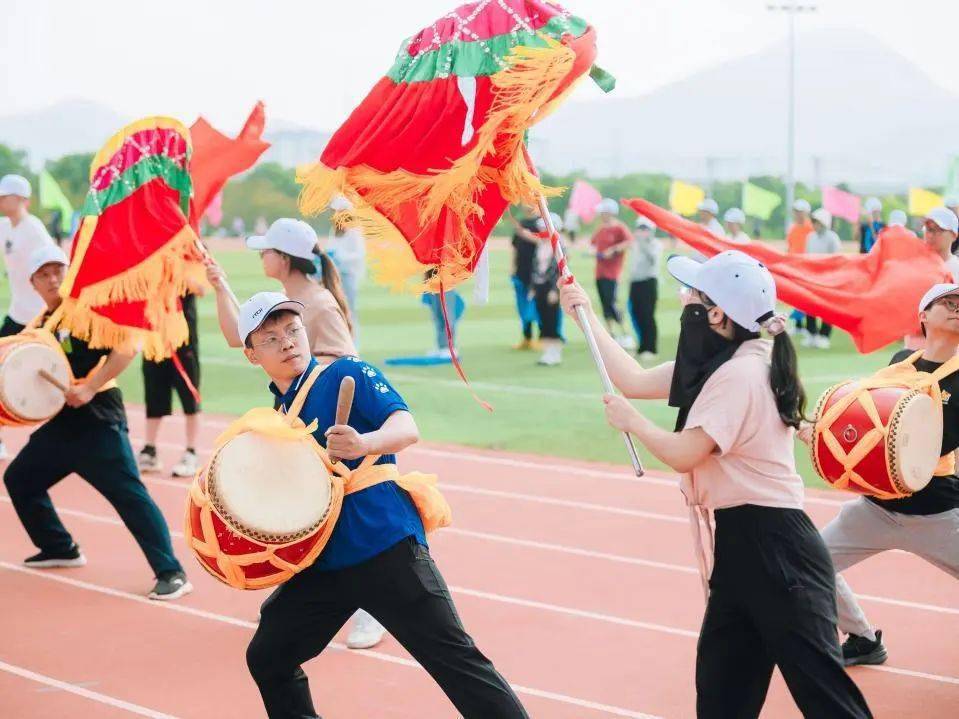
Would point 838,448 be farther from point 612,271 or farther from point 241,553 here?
point 612,271

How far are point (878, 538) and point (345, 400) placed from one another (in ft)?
9.70

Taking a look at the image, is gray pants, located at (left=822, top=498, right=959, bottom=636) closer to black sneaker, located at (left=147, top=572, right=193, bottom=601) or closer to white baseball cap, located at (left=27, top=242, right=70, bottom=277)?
black sneaker, located at (left=147, top=572, right=193, bottom=601)

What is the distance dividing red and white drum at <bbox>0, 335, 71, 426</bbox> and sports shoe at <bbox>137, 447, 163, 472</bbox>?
3804mm

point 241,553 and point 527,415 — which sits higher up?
point 241,553

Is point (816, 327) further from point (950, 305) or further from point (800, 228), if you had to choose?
point (950, 305)

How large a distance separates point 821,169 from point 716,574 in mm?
62151

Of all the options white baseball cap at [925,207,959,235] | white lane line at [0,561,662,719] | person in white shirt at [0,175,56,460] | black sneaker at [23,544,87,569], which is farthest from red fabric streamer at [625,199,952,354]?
person in white shirt at [0,175,56,460]

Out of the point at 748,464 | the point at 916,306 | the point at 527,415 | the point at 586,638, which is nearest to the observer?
the point at 748,464

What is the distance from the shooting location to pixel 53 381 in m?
7.81

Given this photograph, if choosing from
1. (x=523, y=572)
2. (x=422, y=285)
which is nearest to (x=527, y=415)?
(x=523, y=572)

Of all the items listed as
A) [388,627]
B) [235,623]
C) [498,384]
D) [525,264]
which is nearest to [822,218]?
[525,264]

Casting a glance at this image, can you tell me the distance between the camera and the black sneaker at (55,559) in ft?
28.4

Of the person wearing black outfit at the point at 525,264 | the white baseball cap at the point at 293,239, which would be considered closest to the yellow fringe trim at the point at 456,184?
the white baseball cap at the point at 293,239

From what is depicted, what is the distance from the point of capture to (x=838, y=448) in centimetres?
570
